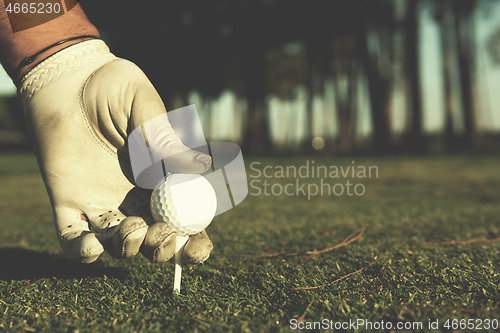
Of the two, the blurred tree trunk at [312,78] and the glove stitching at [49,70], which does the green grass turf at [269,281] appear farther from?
the blurred tree trunk at [312,78]

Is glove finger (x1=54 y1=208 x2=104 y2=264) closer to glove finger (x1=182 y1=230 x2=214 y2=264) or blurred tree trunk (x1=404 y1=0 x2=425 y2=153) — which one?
glove finger (x1=182 y1=230 x2=214 y2=264)

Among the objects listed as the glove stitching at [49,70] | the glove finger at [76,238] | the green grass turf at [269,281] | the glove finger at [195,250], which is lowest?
the green grass turf at [269,281]

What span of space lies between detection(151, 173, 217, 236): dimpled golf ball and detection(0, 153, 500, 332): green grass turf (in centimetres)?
42

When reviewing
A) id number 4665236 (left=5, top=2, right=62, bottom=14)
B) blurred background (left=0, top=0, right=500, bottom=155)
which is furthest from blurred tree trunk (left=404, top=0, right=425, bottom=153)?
id number 4665236 (left=5, top=2, right=62, bottom=14)

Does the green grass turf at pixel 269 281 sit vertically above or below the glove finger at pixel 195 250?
below

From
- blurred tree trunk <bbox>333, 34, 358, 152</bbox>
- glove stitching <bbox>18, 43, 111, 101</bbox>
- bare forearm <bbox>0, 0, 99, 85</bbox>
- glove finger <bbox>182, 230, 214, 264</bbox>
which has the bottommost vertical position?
blurred tree trunk <bbox>333, 34, 358, 152</bbox>

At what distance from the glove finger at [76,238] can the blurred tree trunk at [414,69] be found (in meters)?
18.1

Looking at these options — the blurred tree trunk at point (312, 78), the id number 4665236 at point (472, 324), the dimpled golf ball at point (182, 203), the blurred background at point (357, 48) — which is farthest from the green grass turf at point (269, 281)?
the blurred tree trunk at point (312, 78)

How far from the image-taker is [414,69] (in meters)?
17.0

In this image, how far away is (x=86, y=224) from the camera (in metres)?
1.79

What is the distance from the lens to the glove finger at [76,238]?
1.57m

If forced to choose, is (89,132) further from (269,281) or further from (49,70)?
(269,281)

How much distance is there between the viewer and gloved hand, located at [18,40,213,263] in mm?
1758

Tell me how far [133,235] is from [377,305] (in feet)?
3.85
